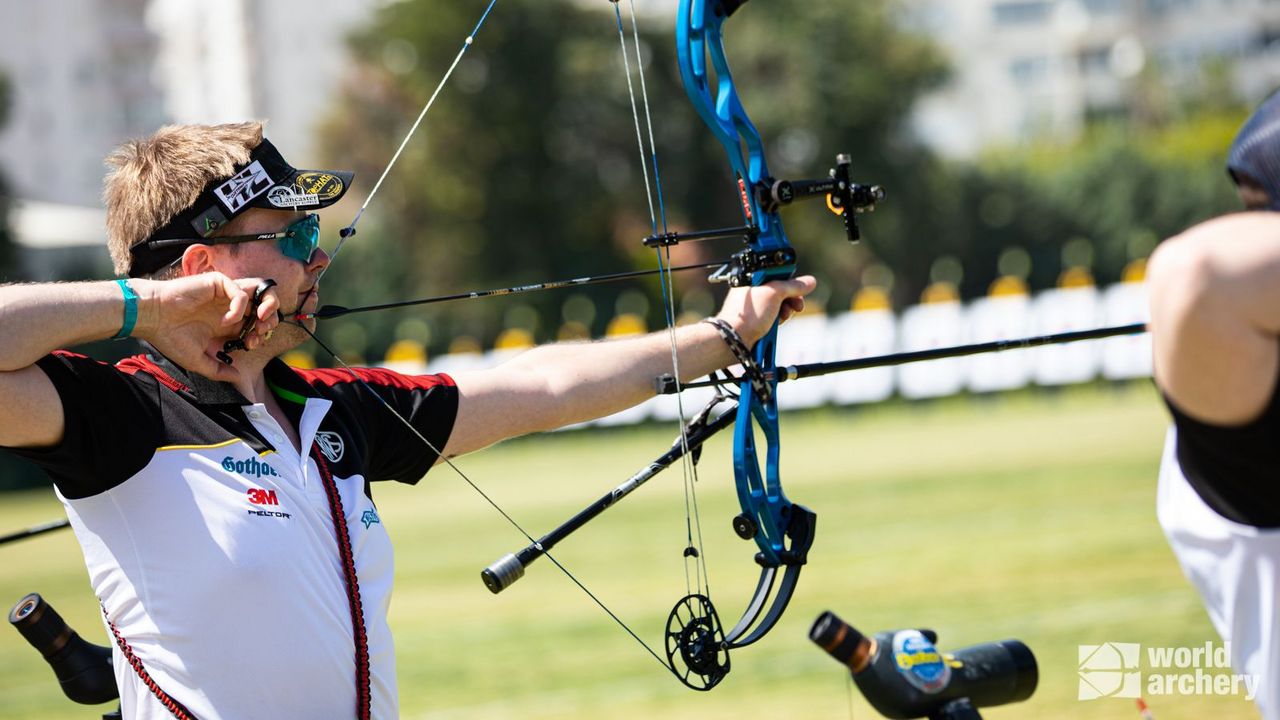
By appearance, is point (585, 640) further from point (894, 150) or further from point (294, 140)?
point (294, 140)

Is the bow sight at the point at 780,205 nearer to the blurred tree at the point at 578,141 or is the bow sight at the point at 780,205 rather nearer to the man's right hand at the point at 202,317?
the man's right hand at the point at 202,317

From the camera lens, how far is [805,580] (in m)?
9.59

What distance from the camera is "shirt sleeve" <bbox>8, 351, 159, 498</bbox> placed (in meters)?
2.67

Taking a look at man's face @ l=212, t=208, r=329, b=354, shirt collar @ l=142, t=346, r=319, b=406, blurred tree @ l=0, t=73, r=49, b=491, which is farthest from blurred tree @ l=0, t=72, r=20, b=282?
shirt collar @ l=142, t=346, r=319, b=406

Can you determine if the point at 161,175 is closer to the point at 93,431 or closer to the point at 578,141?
the point at 93,431

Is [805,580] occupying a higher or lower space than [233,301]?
lower

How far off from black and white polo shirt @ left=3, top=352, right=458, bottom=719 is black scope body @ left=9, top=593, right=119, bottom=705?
1.31 feet

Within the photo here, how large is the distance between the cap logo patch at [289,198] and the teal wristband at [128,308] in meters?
0.41

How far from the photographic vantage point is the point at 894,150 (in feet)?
145

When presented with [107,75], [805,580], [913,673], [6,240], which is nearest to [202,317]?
[913,673]

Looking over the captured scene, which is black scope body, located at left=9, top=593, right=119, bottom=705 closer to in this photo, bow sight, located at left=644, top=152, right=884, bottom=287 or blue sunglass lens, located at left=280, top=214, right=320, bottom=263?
blue sunglass lens, located at left=280, top=214, right=320, bottom=263

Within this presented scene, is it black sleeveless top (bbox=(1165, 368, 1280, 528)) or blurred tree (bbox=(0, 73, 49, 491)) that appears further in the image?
blurred tree (bbox=(0, 73, 49, 491))

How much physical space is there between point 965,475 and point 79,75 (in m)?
45.3

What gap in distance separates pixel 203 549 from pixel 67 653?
0.70m
